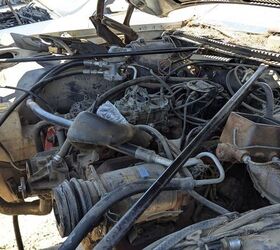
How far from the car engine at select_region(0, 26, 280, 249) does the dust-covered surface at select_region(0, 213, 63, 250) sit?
36.1 inches

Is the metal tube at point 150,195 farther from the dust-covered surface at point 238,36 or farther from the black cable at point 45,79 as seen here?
the black cable at point 45,79

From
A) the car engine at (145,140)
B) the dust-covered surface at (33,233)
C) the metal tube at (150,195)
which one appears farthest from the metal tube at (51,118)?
the dust-covered surface at (33,233)

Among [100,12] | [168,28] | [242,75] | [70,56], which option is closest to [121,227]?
[242,75]

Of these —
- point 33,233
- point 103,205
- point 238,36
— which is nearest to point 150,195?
point 103,205

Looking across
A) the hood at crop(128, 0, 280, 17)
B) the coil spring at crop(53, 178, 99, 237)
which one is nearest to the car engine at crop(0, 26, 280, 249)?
the coil spring at crop(53, 178, 99, 237)

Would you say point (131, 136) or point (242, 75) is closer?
A: point (131, 136)

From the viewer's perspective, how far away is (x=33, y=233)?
306 cm

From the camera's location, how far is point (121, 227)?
1071 millimetres

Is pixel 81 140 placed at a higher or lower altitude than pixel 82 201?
higher

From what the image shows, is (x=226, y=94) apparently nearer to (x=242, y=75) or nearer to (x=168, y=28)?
(x=242, y=75)

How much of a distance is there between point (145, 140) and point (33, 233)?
6.09ft

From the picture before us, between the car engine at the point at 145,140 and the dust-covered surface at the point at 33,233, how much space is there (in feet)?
3.01

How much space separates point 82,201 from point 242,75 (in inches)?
38.1

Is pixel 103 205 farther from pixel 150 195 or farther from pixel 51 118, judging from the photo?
pixel 51 118
